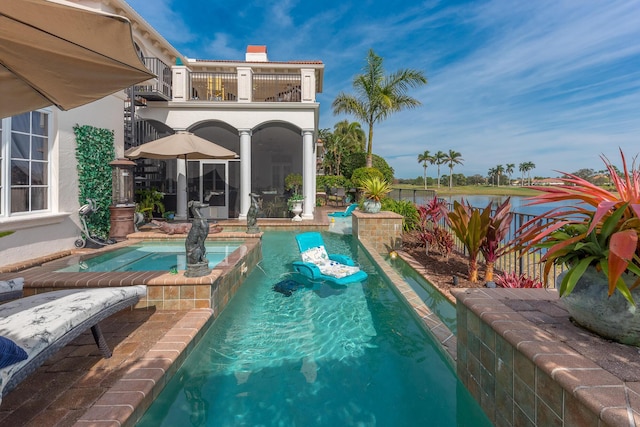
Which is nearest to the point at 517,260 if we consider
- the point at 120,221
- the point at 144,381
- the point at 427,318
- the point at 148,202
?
the point at 427,318

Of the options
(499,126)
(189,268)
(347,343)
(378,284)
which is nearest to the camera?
(347,343)

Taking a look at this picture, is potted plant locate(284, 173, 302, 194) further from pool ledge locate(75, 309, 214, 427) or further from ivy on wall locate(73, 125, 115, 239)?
pool ledge locate(75, 309, 214, 427)

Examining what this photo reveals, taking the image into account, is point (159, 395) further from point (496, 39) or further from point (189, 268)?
point (496, 39)

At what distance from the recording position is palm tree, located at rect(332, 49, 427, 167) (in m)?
18.5

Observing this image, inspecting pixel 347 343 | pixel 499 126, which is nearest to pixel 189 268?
pixel 347 343

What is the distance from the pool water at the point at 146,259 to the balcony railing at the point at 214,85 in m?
8.59

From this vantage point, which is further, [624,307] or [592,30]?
[592,30]

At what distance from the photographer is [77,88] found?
254cm

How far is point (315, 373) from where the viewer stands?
9.63 feet

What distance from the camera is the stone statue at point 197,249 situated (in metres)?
3.89

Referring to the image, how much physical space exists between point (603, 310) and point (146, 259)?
19.2 ft

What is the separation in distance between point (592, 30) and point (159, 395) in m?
12.1

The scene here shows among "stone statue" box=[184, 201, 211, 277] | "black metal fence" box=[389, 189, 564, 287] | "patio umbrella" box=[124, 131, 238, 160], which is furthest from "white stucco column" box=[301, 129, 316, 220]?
"stone statue" box=[184, 201, 211, 277]

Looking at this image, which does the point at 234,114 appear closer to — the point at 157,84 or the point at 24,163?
the point at 157,84
